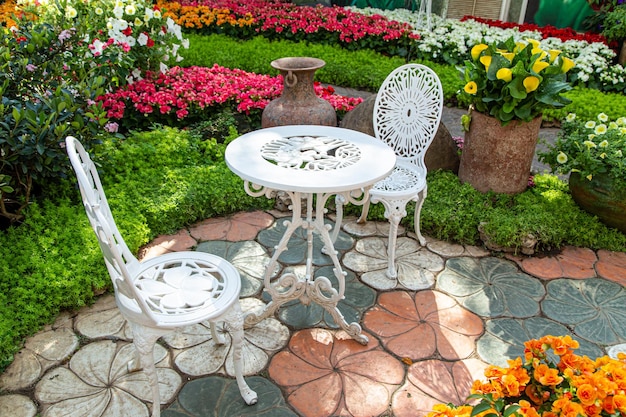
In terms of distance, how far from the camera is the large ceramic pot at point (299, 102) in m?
4.44

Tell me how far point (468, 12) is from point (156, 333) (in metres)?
9.13

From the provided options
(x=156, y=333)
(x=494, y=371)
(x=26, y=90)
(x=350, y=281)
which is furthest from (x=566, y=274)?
(x=26, y=90)

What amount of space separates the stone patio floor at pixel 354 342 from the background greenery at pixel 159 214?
0.14 meters

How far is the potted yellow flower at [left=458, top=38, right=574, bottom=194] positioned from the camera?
3.73 meters

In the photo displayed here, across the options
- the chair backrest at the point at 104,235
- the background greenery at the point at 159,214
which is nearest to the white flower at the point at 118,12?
the background greenery at the point at 159,214

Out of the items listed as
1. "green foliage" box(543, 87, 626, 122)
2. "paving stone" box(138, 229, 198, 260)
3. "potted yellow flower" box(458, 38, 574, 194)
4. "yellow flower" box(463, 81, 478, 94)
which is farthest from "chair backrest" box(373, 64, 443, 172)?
"green foliage" box(543, 87, 626, 122)

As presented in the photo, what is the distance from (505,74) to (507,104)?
23cm

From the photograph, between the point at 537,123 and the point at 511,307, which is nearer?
the point at 511,307

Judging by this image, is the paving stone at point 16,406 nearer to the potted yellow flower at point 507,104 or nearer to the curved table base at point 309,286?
the curved table base at point 309,286

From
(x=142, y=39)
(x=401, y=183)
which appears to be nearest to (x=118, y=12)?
(x=142, y=39)

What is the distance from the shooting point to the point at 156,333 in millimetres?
2199

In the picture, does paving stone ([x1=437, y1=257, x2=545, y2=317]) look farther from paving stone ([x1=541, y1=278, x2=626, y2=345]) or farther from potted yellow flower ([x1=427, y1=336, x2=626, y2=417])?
potted yellow flower ([x1=427, y1=336, x2=626, y2=417])

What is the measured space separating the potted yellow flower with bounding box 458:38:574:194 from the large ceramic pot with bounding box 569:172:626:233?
17.2 inches

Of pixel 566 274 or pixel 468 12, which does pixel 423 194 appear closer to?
pixel 566 274
